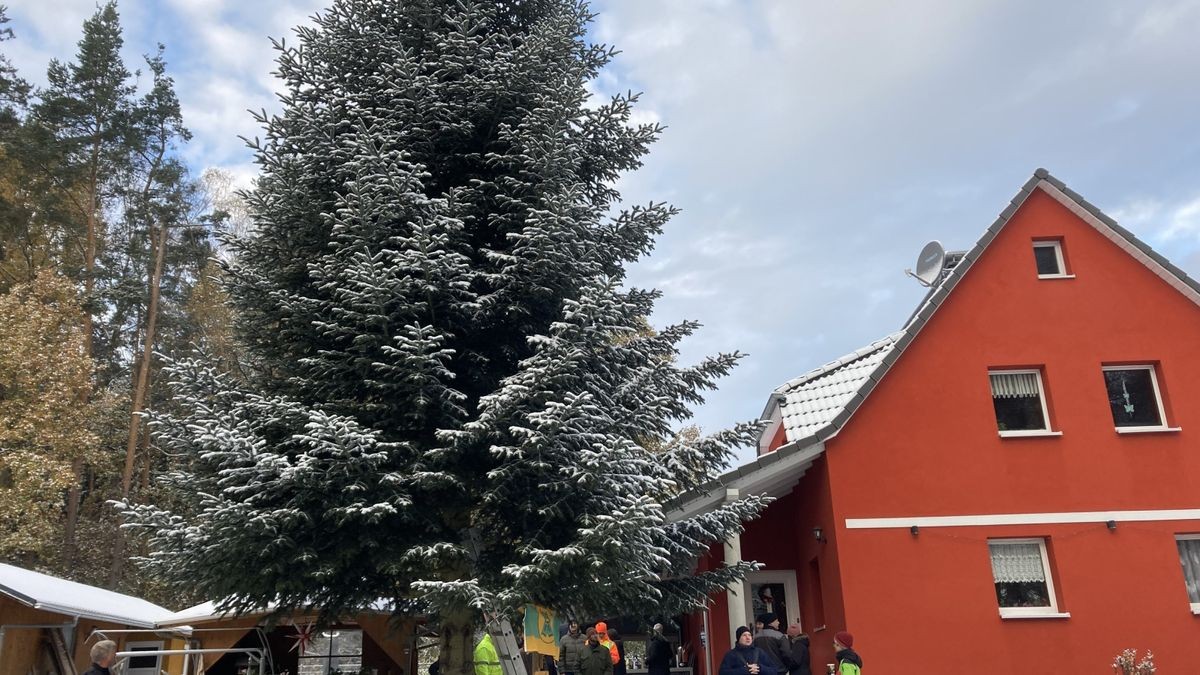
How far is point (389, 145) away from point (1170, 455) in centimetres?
1150

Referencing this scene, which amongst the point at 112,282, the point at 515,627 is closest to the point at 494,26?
the point at 515,627

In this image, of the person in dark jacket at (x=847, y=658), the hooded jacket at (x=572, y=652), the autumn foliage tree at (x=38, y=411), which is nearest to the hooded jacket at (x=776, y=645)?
the person in dark jacket at (x=847, y=658)

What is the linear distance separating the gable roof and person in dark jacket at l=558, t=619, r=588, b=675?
2.27 metres

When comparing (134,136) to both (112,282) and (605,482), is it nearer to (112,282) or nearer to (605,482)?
(112,282)

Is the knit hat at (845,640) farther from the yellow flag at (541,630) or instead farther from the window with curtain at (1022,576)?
the window with curtain at (1022,576)

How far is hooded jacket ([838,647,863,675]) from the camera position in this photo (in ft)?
28.0

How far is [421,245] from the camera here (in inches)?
293

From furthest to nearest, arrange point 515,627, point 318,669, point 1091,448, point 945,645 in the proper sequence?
1. point 318,669
2. point 1091,448
3. point 945,645
4. point 515,627

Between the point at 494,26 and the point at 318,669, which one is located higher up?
the point at 494,26

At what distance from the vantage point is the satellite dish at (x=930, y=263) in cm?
1524

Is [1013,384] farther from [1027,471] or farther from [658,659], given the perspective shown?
→ [658,659]

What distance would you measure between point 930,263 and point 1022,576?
6.74m

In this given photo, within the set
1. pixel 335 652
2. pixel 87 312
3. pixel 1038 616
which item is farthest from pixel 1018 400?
pixel 87 312

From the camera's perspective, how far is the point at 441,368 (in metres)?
7.30
